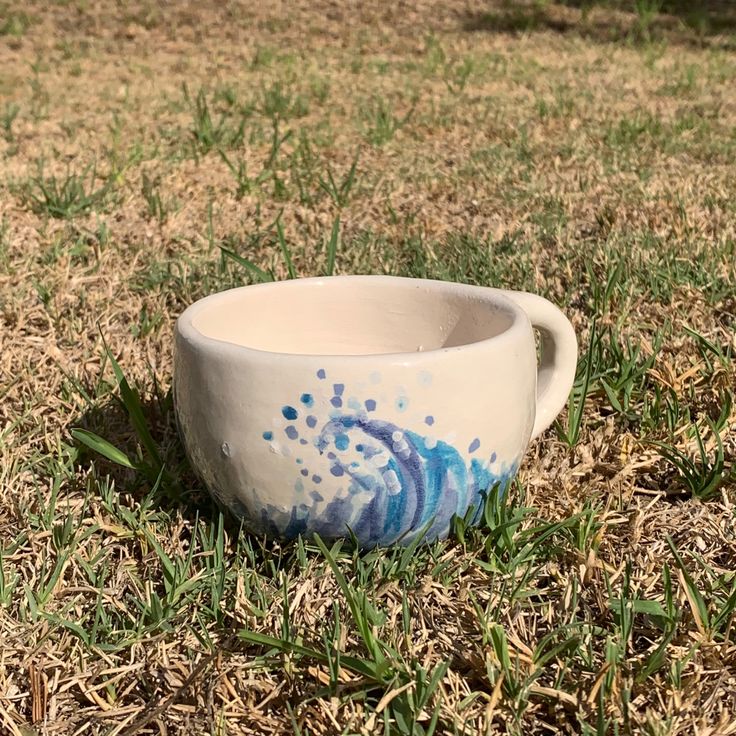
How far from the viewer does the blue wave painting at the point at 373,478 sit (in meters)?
1.12

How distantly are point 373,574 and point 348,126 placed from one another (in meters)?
2.38

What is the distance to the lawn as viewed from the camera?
1.09 metres

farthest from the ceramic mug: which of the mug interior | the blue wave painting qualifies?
the mug interior

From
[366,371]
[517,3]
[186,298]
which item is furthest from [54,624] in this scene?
[517,3]

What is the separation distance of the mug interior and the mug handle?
0.08 m

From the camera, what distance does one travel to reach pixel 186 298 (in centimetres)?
203

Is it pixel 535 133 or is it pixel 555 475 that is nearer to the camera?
pixel 555 475

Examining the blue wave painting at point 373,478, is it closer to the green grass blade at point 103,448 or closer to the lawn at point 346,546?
the lawn at point 346,546

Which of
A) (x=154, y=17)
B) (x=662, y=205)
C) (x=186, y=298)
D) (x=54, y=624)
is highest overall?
(x=154, y=17)

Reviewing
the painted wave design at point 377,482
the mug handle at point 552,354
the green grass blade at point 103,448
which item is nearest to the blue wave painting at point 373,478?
the painted wave design at point 377,482

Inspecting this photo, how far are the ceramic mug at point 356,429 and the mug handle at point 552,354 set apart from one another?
4 cm

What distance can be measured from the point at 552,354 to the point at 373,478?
435 millimetres

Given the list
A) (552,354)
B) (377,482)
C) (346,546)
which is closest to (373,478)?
(377,482)

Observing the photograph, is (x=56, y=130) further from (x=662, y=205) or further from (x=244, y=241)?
(x=662, y=205)
